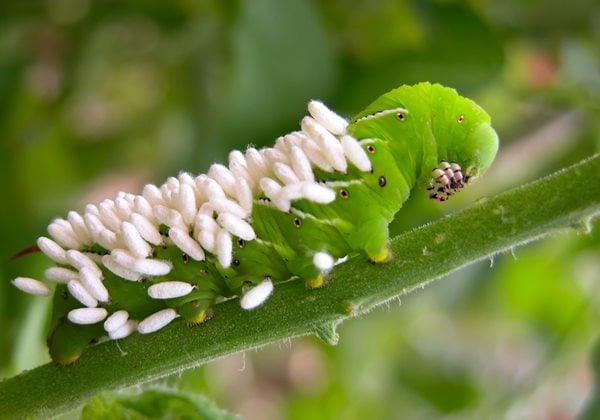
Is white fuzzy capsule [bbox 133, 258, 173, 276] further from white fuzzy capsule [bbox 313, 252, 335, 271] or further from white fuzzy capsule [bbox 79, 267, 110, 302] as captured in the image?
white fuzzy capsule [bbox 313, 252, 335, 271]

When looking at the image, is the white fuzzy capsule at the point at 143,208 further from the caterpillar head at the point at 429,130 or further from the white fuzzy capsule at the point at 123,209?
the caterpillar head at the point at 429,130

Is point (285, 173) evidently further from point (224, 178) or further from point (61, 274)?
point (61, 274)

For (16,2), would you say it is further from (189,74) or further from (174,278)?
(174,278)

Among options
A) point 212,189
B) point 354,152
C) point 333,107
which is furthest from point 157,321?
point 333,107

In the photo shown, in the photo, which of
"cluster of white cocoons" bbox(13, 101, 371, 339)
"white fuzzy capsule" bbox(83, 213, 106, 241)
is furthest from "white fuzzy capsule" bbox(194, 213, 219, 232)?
"white fuzzy capsule" bbox(83, 213, 106, 241)

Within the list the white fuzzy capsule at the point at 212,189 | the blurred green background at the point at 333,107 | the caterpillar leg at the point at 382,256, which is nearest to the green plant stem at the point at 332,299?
the caterpillar leg at the point at 382,256

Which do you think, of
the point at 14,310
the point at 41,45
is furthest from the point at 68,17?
the point at 14,310

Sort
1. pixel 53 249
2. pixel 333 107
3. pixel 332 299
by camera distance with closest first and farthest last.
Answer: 1. pixel 332 299
2. pixel 53 249
3. pixel 333 107
